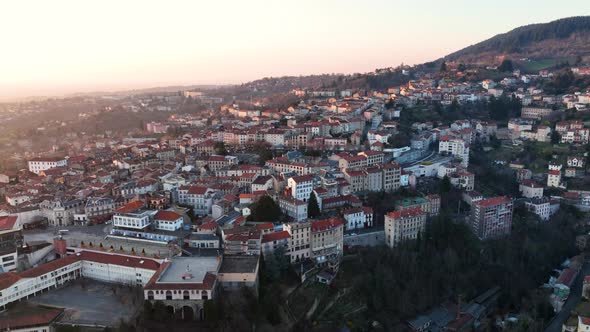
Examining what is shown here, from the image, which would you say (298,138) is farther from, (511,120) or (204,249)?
(511,120)

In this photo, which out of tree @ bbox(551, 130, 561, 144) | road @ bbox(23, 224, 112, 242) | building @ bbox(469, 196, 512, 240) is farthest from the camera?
tree @ bbox(551, 130, 561, 144)

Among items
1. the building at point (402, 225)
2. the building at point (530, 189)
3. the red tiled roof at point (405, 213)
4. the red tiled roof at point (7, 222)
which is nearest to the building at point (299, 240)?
the building at point (402, 225)

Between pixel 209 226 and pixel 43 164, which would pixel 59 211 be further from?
pixel 43 164

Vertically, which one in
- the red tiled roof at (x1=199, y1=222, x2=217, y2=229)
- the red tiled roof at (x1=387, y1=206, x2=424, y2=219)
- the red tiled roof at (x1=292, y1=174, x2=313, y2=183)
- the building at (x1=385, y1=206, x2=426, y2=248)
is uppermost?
the red tiled roof at (x1=292, y1=174, x2=313, y2=183)

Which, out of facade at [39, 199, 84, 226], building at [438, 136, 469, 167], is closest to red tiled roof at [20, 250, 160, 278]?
facade at [39, 199, 84, 226]

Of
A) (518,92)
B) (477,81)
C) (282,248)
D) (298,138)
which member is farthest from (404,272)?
(477,81)

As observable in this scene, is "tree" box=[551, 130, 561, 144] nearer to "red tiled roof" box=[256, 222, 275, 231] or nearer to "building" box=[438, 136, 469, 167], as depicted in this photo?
"building" box=[438, 136, 469, 167]
